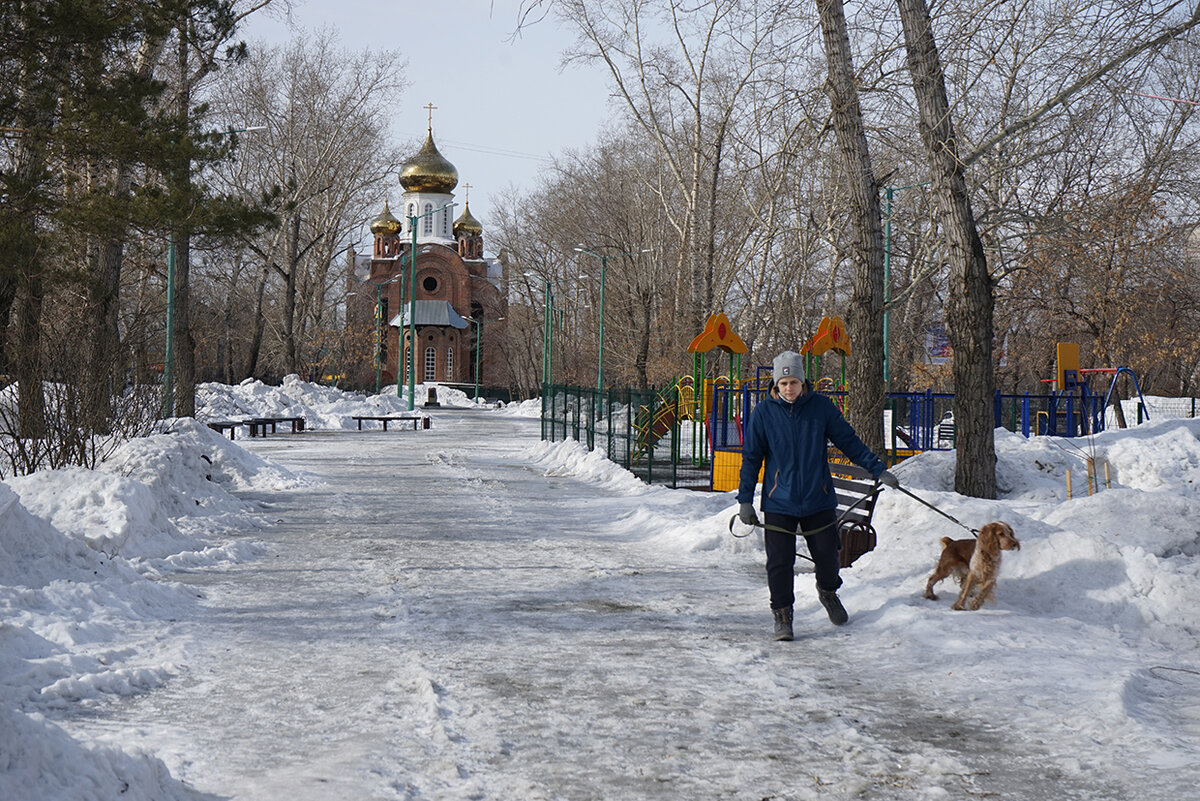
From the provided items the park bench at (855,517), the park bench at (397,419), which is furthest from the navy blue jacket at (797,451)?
the park bench at (397,419)

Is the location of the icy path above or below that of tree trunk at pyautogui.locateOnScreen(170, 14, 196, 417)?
below

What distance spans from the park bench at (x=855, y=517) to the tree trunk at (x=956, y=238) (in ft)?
10.5

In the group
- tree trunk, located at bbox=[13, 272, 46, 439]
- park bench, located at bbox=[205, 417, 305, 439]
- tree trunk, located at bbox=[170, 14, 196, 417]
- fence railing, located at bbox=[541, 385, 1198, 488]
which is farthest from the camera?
park bench, located at bbox=[205, 417, 305, 439]

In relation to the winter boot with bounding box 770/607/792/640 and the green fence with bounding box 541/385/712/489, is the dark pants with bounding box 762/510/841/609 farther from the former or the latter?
the green fence with bounding box 541/385/712/489

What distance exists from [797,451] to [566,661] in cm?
199

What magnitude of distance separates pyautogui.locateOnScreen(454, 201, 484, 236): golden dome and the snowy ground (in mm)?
84871

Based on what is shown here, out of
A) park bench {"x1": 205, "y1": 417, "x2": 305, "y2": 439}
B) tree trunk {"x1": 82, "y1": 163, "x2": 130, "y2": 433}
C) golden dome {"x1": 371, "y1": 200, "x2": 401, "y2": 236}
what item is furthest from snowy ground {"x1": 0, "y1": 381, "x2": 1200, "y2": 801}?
golden dome {"x1": 371, "y1": 200, "x2": 401, "y2": 236}

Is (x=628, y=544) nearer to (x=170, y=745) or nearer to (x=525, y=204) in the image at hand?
(x=170, y=745)

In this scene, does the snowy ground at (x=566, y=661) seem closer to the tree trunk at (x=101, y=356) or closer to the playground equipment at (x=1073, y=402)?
the tree trunk at (x=101, y=356)

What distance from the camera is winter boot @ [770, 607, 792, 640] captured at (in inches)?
277

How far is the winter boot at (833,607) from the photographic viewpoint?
291 inches

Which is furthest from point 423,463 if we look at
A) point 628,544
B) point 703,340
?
point 628,544

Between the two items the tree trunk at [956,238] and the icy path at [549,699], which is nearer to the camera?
the icy path at [549,699]

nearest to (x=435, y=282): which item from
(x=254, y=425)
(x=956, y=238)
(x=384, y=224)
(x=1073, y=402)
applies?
(x=384, y=224)
